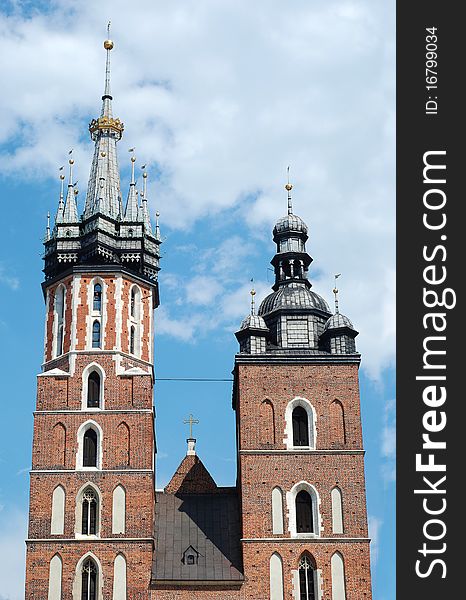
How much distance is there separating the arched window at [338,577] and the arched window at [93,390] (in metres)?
10.7

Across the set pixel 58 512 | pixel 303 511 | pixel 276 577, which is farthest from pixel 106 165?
pixel 276 577

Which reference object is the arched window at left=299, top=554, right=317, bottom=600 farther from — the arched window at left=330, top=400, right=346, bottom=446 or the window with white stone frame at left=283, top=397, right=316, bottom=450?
the arched window at left=330, top=400, right=346, bottom=446

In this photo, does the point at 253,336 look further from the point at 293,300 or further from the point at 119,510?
the point at 119,510

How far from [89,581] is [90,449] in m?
5.08

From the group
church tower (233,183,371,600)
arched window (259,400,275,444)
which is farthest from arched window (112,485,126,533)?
arched window (259,400,275,444)

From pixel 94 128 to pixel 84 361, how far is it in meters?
12.5

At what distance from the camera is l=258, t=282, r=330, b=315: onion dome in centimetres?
4847

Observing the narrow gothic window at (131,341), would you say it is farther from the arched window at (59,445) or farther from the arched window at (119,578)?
the arched window at (119,578)

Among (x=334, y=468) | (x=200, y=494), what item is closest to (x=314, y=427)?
(x=334, y=468)

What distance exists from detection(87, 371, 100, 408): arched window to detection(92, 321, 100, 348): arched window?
1.29 m

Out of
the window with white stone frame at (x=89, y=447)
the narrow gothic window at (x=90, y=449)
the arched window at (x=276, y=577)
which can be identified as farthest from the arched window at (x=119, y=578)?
the arched window at (x=276, y=577)

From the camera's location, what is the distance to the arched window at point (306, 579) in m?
41.9

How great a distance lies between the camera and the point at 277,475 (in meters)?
43.7

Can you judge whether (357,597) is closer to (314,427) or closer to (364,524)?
(364,524)
